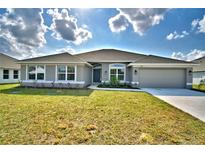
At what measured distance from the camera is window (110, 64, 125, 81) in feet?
59.2

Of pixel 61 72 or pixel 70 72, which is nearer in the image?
pixel 70 72

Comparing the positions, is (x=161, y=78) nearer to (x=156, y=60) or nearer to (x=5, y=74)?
(x=156, y=60)

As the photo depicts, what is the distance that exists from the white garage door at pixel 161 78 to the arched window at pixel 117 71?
2.75m

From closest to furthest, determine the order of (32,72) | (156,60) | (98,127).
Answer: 1. (98,127)
2. (32,72)
3. (156,60)

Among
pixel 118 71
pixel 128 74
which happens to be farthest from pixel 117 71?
pixel 128 74

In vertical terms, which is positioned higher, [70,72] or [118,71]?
[118,71]

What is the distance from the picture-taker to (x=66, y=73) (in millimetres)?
15086

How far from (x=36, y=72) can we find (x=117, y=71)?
875 cm

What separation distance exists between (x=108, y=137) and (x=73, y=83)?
448 inches

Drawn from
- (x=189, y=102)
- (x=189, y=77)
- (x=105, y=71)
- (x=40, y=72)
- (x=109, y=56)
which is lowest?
(x=189, y=102)

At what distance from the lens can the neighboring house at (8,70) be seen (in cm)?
2133

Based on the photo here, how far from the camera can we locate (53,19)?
30.5 feet
